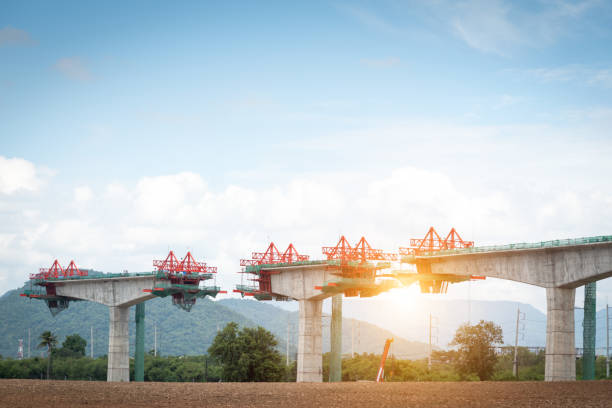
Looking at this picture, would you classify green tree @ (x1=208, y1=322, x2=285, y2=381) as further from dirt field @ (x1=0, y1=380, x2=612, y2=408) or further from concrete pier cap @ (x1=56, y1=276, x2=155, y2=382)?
dirt field @ (x1=0, y1=380, x2=612, y2=408)

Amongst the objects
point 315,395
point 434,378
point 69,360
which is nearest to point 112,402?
point 315,395

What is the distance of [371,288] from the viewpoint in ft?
268

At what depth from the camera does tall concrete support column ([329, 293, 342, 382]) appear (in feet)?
284

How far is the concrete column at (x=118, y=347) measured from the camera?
316 feet

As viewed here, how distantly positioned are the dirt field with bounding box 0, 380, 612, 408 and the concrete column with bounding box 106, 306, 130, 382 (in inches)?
1598

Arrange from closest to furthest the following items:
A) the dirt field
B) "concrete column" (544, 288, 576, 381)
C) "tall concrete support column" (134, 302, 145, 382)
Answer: the dirt field, "concrete column" (544, 288, 576, 381), "tall concrete support column" (134, 302, 145, 382)

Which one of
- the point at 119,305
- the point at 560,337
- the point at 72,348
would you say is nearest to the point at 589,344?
the point at 560,337

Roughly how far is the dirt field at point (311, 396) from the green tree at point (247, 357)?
1824 inches

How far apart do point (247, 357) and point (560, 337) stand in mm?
50756

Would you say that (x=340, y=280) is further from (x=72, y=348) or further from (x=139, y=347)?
(x=72, y=348)

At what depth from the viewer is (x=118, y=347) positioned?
96.9m

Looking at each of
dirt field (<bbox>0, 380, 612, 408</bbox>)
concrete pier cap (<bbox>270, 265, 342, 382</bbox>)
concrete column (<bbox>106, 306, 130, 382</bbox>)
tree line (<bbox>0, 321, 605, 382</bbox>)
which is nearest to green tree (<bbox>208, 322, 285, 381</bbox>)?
tree line (<bbox>0, 321, 605, 382</bbox>)

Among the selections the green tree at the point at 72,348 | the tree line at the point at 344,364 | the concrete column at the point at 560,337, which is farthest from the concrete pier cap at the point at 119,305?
the green tree at the point at 72,348

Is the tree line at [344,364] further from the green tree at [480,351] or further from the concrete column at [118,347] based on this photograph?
the concrete column at [118,347]
